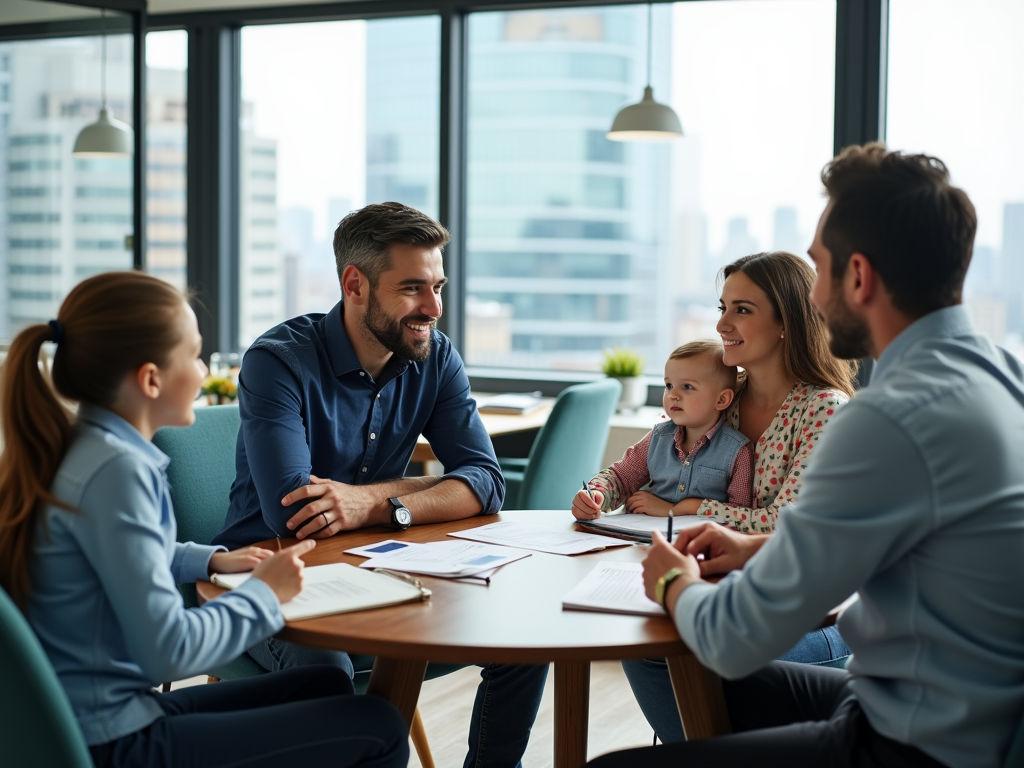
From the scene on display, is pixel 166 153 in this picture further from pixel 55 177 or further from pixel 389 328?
pixel 389 328

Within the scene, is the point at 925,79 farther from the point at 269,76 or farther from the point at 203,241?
the point at 203,241

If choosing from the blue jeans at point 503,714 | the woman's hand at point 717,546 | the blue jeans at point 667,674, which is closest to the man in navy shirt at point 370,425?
the blue jeans at point 503,714

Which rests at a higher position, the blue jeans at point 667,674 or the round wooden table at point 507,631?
the round wooden table at point 507,631

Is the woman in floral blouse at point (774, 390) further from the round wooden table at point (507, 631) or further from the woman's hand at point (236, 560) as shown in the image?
the woman's hand at point (236, 560)

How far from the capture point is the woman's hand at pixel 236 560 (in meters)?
1.64

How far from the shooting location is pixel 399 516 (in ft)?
6.40

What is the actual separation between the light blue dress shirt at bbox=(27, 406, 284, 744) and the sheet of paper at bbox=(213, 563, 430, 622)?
85mm

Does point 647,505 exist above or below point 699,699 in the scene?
above

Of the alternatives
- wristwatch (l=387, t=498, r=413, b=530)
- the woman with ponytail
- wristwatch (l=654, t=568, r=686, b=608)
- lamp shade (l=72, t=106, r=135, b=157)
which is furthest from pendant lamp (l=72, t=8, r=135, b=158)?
wristwatch (l=654, t=568, r=686, b=608)

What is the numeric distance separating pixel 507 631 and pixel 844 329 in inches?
23.6

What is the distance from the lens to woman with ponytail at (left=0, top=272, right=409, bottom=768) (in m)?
1.30

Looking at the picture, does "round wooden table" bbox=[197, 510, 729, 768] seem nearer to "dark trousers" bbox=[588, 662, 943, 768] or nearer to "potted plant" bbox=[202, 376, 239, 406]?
"dark trousers" bbox=[588, 662, 943, 768]

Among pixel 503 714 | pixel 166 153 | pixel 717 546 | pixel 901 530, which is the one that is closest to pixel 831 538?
pixel 901 530

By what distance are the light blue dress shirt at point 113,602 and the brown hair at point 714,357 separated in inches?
44.3
